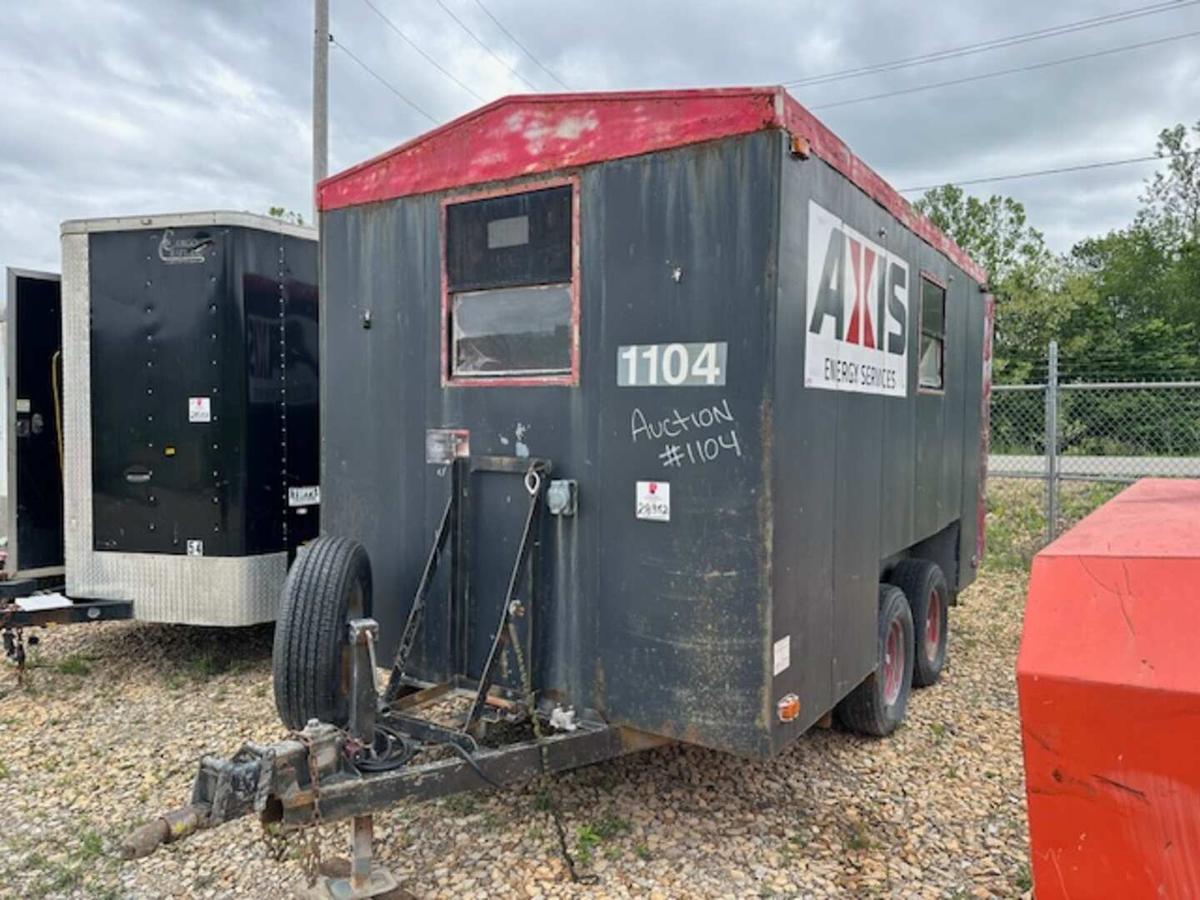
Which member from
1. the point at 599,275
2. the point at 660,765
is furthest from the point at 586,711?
the point at 599,275

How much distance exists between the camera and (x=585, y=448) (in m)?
3.52

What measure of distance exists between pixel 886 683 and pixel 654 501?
238 cm

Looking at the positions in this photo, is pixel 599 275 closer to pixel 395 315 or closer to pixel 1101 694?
pixel 395 315

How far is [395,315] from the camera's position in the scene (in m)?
4.07

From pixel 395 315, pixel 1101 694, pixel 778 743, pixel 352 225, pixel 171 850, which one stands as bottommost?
pixel 171 850

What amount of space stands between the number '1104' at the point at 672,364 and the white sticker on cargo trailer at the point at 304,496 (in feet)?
10.8

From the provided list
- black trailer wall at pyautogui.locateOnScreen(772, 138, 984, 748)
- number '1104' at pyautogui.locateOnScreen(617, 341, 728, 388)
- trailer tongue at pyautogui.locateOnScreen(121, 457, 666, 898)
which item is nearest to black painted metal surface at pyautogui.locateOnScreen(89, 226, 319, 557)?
trailer tongue at pyautogui.locateOnScreen(121, 457, 666, 898)

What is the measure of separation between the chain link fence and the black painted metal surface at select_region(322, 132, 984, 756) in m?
6.95

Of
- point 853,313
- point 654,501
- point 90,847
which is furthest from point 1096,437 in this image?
point 90,847

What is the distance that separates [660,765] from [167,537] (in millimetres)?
3491

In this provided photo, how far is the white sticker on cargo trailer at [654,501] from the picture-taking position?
3320mm

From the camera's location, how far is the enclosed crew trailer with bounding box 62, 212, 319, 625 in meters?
5.52

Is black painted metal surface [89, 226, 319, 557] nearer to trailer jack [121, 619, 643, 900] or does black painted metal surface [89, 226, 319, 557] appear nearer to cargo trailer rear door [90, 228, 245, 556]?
cargo trailer rear door [90, 228, 245, 556]

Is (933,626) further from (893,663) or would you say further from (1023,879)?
(1023,879)
